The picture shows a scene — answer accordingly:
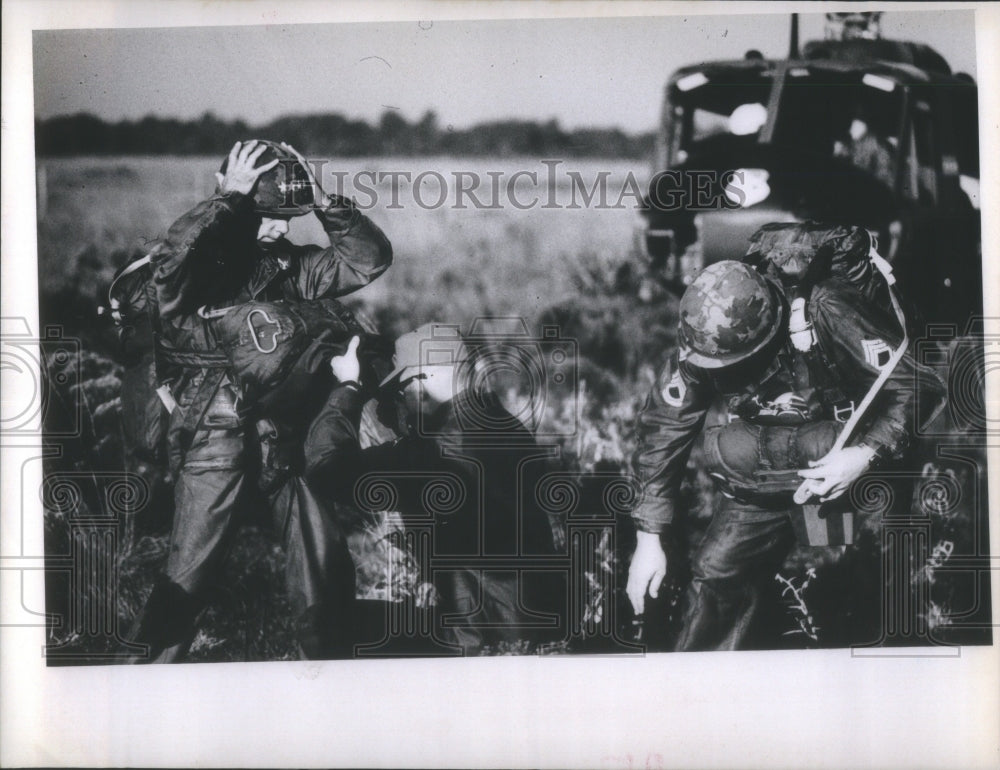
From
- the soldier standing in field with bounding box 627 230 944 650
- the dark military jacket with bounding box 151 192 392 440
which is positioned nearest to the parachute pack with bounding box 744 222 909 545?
the soldier standing in field with bounding box 627 230 944 650

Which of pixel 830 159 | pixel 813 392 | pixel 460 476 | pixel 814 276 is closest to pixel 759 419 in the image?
pixel 813 392

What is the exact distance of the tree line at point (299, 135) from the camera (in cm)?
307

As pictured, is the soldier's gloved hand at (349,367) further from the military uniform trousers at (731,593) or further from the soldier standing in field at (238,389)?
the military uniform trousers at (731,593)

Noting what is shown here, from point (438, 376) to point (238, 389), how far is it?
71cm

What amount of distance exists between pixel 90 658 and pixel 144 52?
2.16 m

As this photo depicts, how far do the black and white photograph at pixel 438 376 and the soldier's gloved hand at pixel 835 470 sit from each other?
0.01m

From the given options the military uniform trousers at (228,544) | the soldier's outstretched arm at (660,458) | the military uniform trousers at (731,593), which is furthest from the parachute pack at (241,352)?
the military uniform trousers at (731,593)

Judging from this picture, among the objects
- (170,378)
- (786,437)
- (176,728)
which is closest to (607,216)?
(786,437)

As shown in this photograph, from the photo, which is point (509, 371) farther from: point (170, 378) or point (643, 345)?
point (170, 378)

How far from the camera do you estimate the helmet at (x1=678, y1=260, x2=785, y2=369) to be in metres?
3.06

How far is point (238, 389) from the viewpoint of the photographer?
3.07m

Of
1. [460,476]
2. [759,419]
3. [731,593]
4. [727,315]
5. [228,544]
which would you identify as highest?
[727,315]

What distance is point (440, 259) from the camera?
3.08 meters

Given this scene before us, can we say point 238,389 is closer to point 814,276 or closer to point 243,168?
point 243,168
